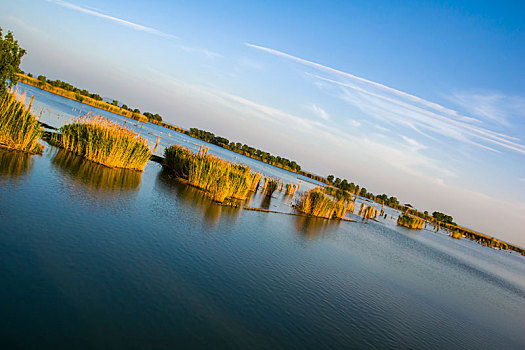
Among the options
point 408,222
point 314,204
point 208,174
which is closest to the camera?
point 208,174

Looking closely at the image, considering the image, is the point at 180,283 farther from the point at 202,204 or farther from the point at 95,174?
the point at 95,174

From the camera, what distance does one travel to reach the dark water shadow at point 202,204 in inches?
612

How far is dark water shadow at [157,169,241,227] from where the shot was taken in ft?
51.0

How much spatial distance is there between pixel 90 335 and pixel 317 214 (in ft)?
84.8

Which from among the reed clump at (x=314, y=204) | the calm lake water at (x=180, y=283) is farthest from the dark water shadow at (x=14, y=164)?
the reed clump at (x=314, y=204)

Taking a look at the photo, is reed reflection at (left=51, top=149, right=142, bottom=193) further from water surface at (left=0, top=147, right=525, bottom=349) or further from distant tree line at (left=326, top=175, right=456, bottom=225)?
distant tree line at (left=326, top=175, right=456, bottom=225)

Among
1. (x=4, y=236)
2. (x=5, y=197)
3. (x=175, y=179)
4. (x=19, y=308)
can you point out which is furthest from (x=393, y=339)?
(x=175, y=179)

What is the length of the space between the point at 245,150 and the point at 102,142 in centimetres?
11784

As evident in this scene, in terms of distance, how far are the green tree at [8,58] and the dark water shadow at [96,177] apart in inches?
161

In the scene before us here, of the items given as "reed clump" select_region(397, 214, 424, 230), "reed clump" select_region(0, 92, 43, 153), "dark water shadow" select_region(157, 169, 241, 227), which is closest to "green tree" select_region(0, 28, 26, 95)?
"reed clump" select_region(0, 92, 43, 153)

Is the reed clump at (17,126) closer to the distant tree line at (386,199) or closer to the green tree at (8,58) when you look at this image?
the green tree at (8,58)

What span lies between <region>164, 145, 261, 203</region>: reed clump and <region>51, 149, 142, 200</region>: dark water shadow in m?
4.12

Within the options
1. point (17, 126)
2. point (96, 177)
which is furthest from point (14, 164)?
point (96, 177)

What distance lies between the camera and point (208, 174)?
21562 mm
